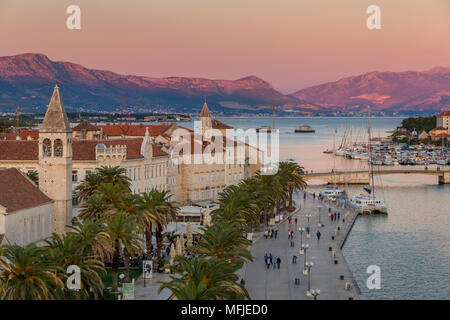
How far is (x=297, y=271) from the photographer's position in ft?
171

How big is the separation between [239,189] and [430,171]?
76.8 meters

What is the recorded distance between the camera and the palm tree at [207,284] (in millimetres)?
30297

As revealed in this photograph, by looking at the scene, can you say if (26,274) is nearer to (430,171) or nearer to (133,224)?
(133,224)

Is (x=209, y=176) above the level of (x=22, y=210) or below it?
below

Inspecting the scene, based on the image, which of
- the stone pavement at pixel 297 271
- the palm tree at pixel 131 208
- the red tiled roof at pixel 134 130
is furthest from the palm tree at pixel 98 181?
the red tiled roof at pixel 134 130

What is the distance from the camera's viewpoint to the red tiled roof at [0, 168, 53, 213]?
1934 inches

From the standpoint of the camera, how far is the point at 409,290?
5269 centimetres

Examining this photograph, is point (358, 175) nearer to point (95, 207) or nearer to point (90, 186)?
point (90, 186)

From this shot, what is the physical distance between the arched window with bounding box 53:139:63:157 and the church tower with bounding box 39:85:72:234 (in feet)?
0.29

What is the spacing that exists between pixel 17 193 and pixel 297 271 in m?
21.1

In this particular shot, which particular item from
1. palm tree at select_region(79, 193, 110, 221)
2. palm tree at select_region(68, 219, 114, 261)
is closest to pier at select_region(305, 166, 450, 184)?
palm tree at select_region(79, 193, 110, 221)

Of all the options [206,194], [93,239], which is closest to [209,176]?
[206,194]

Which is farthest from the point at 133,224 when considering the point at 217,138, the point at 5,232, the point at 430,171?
the point at 430,171

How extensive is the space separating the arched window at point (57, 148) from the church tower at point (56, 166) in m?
0.09
